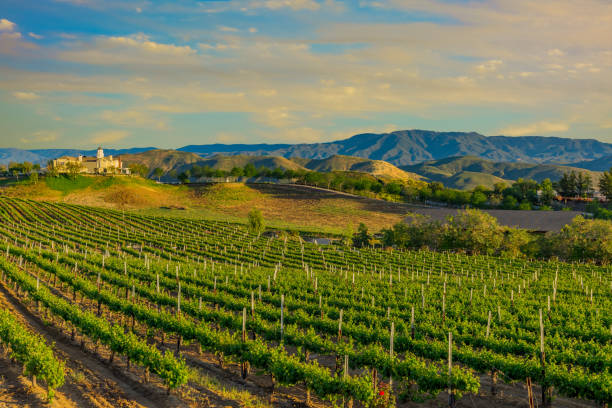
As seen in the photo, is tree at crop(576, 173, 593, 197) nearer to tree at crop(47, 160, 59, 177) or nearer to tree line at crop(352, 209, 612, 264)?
tree line at crop(352, 209, 612, 264)

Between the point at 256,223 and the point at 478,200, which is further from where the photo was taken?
the point at 478,200

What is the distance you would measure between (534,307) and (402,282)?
11680 millimetres

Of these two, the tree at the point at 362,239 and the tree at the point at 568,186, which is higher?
the tree at the point at 568,186

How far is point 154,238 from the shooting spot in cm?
7462

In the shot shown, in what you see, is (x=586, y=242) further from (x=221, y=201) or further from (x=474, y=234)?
(x=221, y=201)

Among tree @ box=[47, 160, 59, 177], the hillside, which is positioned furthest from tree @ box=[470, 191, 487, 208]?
tree @ box=[47, 160, 59, 177]

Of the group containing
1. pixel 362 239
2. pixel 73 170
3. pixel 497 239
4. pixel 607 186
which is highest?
pixel 73 170

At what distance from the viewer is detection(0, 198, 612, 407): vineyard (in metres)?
16.9

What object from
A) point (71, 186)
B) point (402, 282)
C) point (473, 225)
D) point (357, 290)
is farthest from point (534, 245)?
point (71, 186)

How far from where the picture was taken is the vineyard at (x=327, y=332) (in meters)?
16.9

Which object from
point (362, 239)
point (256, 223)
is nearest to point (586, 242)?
point (362, 239)

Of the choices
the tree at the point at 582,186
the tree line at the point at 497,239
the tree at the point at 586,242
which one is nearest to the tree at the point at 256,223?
the tree line at the point at 497,239

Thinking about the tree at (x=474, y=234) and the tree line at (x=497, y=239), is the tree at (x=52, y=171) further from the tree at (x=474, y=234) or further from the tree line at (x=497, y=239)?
the tree at (x=474, y=234)

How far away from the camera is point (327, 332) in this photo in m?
24.0
